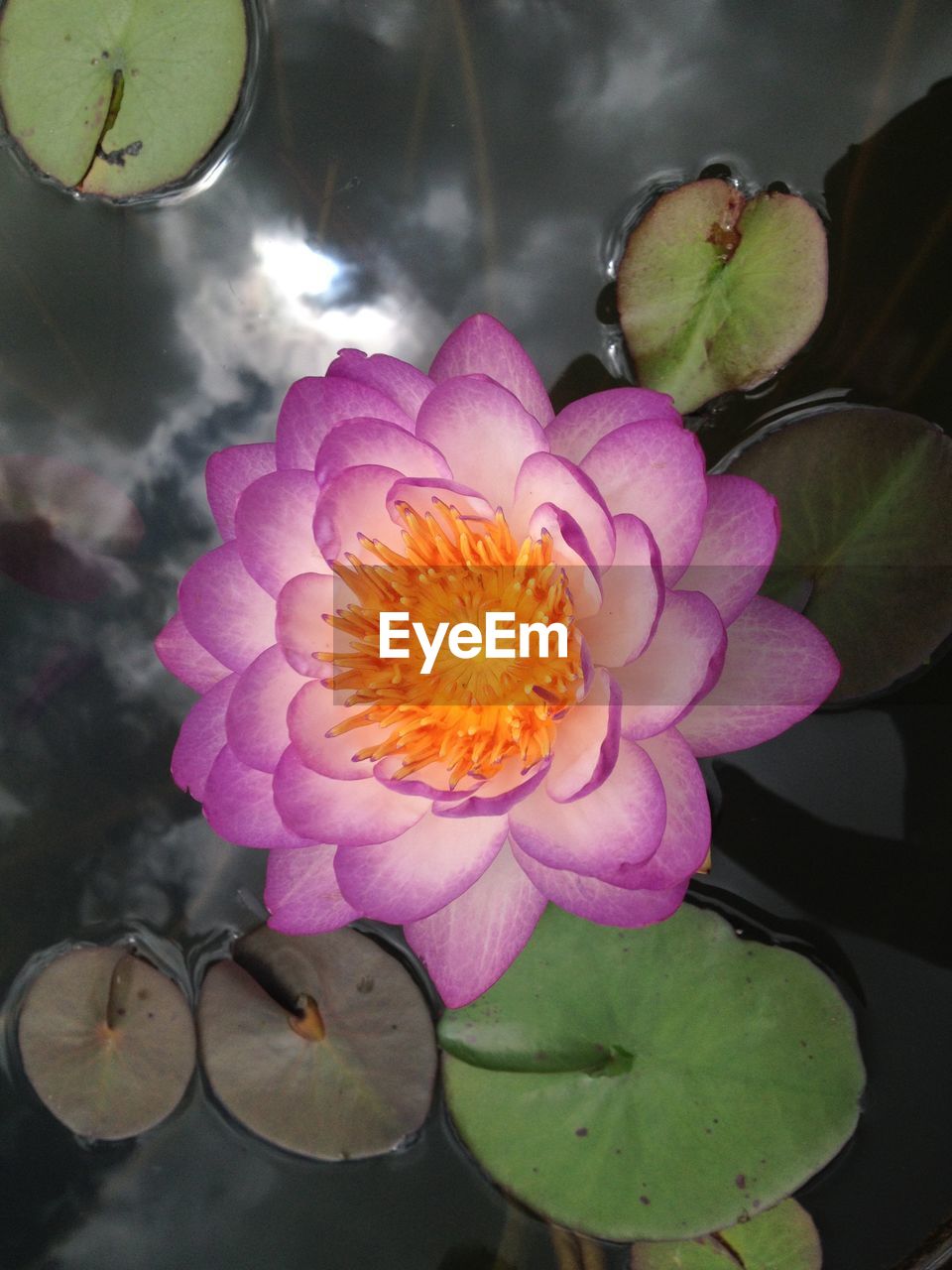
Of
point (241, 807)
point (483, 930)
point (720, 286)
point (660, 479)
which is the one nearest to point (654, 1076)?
point (483, 930)

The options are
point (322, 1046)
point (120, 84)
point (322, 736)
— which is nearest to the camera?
point (322, 736)

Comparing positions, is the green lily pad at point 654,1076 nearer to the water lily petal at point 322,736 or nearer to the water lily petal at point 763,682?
the water lily petal at point 763,682

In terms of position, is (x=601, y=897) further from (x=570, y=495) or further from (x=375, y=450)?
(x=375, y=450)

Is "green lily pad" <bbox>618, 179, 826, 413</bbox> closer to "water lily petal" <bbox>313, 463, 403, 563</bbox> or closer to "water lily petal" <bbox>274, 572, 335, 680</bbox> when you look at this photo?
"water lily petal" <bbox>313, 463, 403, 563</bbox>

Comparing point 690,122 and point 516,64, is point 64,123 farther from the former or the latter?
point 690,122

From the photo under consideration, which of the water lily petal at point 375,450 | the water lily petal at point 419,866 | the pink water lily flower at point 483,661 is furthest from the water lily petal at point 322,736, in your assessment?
the water lily petal at point 375,450

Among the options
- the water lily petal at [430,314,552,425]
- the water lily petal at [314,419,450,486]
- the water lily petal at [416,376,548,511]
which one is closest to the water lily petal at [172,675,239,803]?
the water lily petal at [314,419,450,486]
